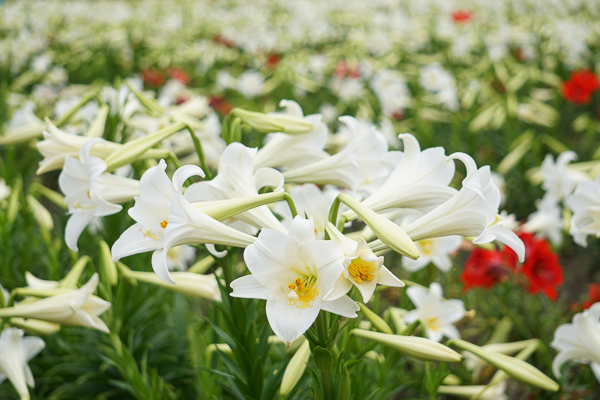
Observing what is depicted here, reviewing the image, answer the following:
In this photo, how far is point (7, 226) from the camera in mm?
1816

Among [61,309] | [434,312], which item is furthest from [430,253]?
[61,309]

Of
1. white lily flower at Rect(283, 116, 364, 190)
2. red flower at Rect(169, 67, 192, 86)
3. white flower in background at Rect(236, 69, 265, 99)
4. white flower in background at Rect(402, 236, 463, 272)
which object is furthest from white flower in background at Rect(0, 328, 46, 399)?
red flower at Rect(169, 67, 192, 86)

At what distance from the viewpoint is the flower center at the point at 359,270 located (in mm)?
772

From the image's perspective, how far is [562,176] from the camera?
1668mm

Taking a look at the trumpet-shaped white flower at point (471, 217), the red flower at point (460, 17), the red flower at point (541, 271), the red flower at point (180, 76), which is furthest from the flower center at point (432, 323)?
the red flower at point (460, 17)

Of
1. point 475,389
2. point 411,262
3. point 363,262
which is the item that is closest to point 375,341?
point 363,262

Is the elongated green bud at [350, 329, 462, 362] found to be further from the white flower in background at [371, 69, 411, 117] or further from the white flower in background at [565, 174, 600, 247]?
the white flower in background at [371, 69, 411, 117]

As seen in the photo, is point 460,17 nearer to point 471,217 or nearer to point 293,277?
point 471,217

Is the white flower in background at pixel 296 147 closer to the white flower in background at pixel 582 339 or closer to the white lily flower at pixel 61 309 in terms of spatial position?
the white lily flower at pixel 61 309

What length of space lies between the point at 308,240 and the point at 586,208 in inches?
34.9

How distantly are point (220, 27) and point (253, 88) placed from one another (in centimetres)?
335

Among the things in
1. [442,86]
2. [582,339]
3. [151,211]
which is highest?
[151,211]

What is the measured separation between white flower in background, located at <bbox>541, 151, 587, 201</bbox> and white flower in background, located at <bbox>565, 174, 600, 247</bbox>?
0.31 m

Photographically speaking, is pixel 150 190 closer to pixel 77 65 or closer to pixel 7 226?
pixel 7 226
